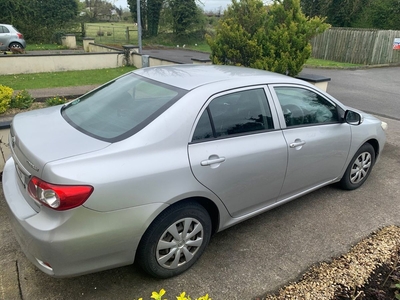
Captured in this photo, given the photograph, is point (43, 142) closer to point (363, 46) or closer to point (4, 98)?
point (4, 98)

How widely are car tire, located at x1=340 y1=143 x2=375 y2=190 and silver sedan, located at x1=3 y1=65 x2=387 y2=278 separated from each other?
550 mm

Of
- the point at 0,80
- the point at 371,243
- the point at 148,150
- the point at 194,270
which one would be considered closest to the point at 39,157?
the point at 148,150

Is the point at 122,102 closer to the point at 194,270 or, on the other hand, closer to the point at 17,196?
the point at 17,196

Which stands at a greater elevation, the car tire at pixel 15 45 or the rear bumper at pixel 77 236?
the car tire at pixel 15 45

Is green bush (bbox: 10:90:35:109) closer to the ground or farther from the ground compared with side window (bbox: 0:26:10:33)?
closer to the ground

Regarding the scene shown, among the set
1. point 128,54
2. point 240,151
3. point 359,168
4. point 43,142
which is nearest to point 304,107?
point 240,151

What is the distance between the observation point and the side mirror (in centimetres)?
367

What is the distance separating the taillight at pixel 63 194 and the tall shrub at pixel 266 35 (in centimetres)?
543

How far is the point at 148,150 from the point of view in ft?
7.66

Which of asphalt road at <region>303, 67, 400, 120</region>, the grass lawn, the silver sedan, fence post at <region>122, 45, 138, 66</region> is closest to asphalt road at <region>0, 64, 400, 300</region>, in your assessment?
the silver sedan

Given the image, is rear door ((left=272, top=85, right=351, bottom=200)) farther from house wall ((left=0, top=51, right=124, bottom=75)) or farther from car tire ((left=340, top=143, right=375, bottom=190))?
house wall ((left=0, top=51, right=124, bottom=75))

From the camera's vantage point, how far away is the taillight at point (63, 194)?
2.02m

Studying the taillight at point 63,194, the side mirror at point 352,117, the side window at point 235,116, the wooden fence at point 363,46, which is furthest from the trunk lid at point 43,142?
the wooden fence at point 363,46

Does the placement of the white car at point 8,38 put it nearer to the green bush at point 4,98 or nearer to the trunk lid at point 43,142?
the green bush at point 4,98
